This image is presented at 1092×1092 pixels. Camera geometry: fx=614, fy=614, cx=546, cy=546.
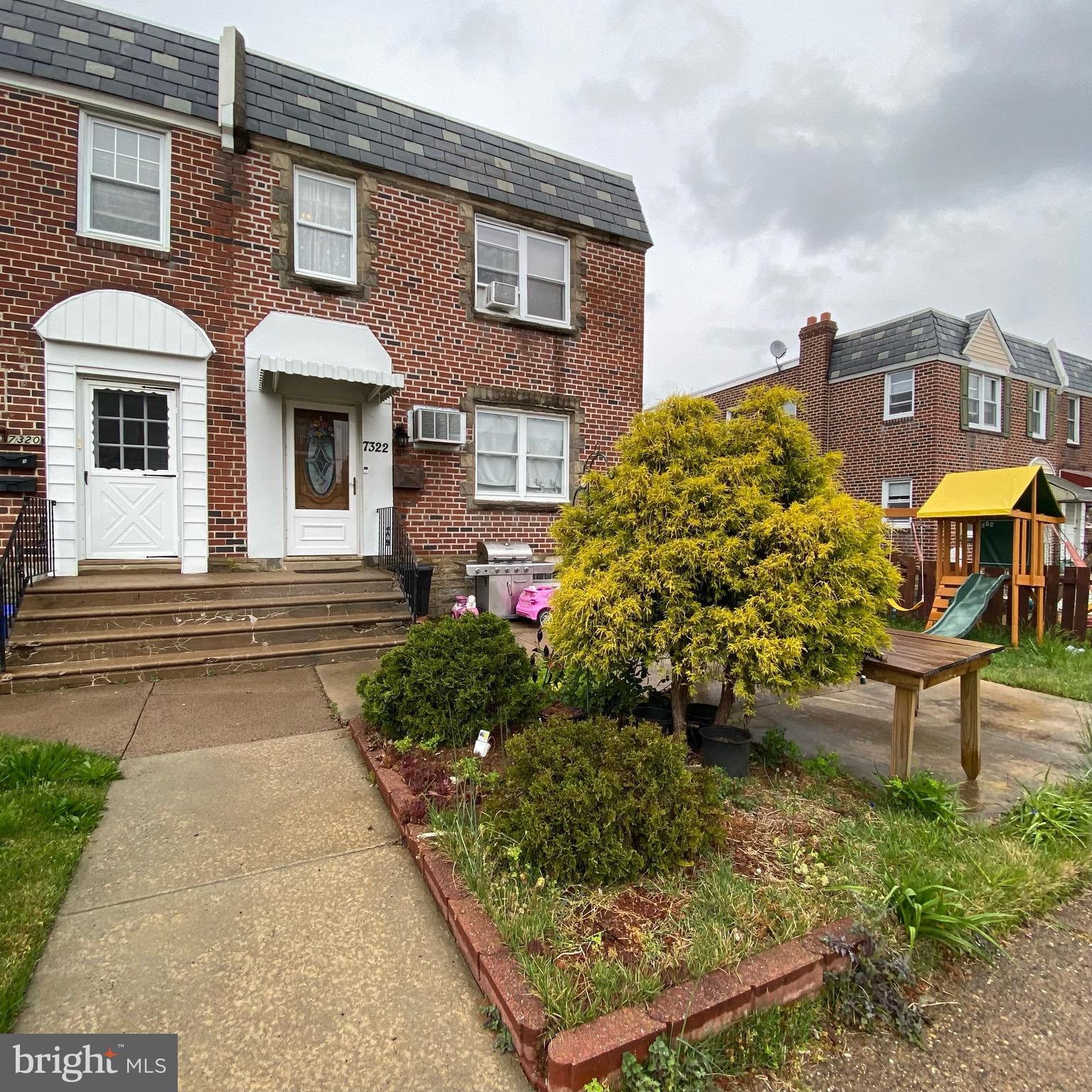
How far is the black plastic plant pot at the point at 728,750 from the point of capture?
3.37 m

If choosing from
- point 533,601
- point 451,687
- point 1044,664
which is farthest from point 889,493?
point 451,687

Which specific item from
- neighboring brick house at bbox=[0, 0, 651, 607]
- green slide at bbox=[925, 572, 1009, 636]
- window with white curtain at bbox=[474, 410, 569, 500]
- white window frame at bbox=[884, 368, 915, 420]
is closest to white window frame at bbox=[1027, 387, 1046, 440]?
white window frame at bbox=[884, 368, 915, 420]

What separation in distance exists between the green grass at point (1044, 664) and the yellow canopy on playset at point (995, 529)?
0.84 feet

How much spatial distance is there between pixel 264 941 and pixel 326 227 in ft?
27.4

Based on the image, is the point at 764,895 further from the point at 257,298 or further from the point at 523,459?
the point at 257,298

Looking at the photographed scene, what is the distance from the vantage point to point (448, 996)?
1.99 meters

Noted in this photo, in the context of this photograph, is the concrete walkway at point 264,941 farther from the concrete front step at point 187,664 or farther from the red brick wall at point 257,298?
the red brick wall at point 257,298

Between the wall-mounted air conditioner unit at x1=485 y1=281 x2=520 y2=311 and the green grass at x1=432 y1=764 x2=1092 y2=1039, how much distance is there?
25.6ft

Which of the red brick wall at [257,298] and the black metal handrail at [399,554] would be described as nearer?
the red brick wall at [257,298]

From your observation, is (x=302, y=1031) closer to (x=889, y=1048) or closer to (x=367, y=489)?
(x=889, y=1048)

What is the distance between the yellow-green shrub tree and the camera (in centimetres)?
307

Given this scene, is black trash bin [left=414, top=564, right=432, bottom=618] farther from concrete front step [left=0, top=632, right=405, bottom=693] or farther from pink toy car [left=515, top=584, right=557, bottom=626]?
pink toy car [left=515, top=584, right=557, bottom=626]

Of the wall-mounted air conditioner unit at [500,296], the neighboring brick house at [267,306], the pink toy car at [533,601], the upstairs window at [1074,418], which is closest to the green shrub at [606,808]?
the pink toy car at [533,601]

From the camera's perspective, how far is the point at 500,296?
902 cm
